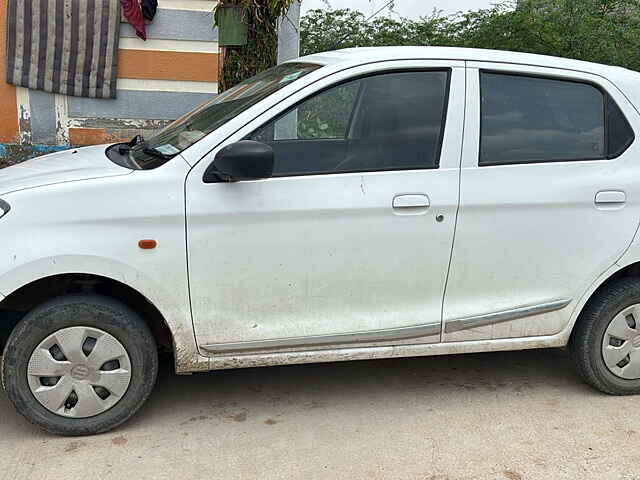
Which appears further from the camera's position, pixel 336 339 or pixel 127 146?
pixel 127 146

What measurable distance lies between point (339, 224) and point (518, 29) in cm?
548

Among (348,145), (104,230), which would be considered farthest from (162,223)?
(348,145)

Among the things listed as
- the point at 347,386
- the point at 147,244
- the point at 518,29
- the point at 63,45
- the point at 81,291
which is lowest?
the point at 347,386

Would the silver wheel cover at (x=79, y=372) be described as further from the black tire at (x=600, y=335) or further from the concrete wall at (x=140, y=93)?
the concrete wall at (x=140, y=93)

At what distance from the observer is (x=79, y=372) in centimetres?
345

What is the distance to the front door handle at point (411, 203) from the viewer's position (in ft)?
11.9

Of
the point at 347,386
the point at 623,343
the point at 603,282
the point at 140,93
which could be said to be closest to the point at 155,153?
the point at 347,386

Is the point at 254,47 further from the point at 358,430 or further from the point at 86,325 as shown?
the point at 358,430

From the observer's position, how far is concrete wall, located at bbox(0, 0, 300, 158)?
7.82 m

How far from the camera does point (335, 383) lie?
4281mm

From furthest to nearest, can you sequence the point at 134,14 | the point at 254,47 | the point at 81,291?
the point at 134,14
the point at 254,47
the point at 81,291

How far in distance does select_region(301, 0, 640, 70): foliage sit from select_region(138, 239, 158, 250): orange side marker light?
19.5ft

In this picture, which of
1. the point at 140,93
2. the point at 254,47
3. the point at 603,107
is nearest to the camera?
the point at 603,107

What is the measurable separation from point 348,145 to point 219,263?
0.90 metres
